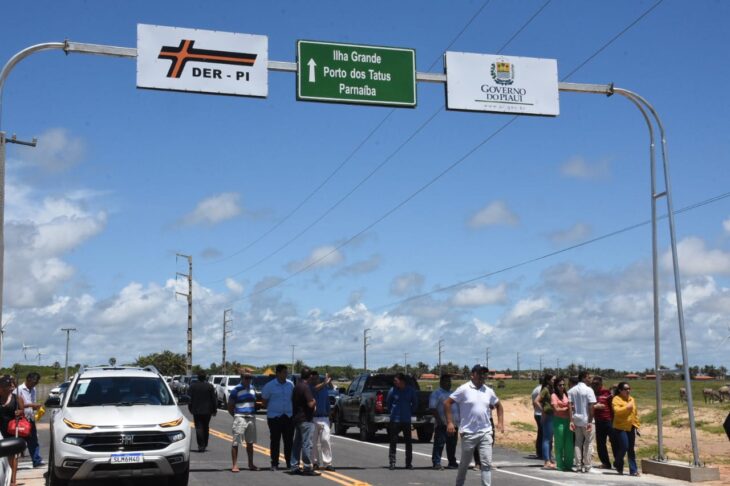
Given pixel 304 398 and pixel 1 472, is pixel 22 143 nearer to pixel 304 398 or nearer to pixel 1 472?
pixel 304 398

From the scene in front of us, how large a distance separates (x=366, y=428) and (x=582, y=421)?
8.99 m

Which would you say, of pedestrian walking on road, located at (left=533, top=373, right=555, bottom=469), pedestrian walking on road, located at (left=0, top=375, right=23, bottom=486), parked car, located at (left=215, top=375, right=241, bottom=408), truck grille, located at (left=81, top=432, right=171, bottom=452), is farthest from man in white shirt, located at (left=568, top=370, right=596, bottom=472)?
parked car, located at (left=215, top=375, right=241, bottom=408)

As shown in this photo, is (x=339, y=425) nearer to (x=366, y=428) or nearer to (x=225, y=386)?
(x=366, y=428)

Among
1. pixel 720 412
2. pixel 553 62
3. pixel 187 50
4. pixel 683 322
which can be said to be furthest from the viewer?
pixel 720 412

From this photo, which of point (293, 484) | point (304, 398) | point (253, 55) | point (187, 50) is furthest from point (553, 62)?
point (293, 484)

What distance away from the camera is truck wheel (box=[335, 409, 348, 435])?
89.6 ft

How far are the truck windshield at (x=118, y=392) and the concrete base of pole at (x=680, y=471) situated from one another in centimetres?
908

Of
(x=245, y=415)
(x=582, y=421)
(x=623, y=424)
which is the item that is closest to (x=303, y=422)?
(x=245, y=415)

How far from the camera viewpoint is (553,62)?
53.6 ft

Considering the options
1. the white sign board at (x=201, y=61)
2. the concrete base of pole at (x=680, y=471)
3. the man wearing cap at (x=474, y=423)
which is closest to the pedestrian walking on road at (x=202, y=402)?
the white sign board at (x=201, y=61)

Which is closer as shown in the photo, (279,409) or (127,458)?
(127,458)

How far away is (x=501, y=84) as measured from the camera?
51.9ft

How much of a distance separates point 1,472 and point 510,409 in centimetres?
4819

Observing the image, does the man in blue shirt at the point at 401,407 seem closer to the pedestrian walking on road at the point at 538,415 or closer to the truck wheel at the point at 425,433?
the pedestrian walking on road at the point at 538,415
